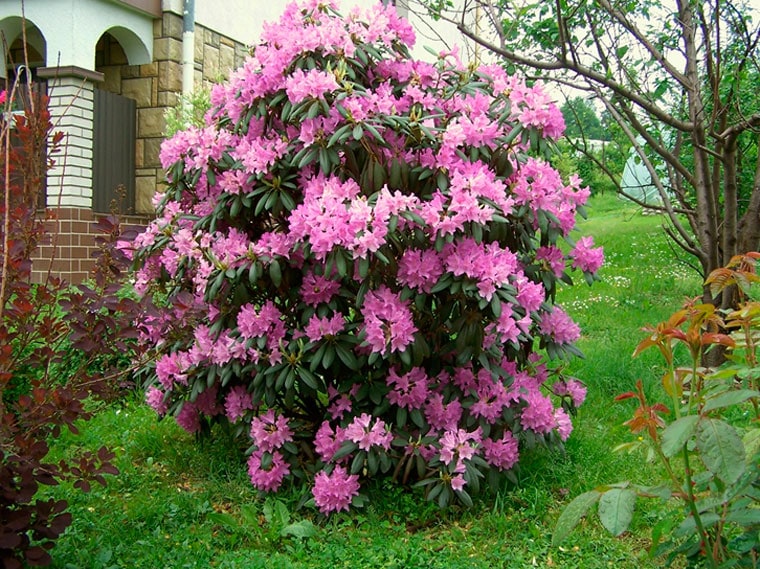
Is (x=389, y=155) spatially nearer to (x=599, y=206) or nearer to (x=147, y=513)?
(x=147, y=513)

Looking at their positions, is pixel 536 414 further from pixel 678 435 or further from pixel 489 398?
pixel 678 435

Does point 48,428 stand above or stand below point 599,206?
below

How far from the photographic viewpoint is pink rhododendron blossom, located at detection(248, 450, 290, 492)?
328 cm

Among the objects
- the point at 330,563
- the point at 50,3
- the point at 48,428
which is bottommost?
the point at 330,563

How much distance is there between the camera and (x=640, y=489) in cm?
205

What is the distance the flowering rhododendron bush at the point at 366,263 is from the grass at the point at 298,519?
6.0 inches

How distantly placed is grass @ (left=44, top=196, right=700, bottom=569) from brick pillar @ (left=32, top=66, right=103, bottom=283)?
11.8 feet

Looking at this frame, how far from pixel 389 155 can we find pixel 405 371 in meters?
0.94

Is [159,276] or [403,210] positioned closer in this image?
[403,210]

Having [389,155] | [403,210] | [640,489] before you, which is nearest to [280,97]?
[389,155]

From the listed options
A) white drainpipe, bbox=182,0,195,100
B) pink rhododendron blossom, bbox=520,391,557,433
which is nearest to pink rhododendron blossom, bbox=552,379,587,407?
pink rhododendron blossom, bbox=520,391,557,433

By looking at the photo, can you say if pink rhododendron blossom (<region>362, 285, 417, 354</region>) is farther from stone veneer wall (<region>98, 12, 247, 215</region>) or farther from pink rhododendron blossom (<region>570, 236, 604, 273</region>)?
stone veneer wall (<region>98, 12, 247, 215</region>)

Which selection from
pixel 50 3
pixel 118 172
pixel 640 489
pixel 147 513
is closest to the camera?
pixel 640 489

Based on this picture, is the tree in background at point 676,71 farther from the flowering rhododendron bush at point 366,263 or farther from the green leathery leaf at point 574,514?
the green leathery leaf at point 574,514
